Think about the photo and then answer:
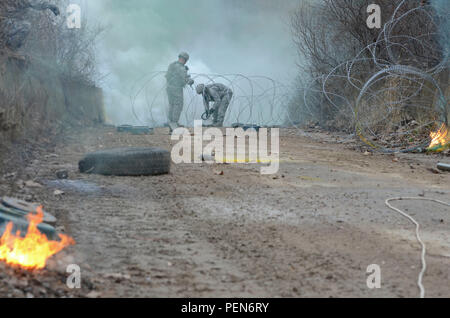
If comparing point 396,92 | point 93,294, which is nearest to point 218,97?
point 396,92

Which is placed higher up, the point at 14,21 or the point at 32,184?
the point at 14,21

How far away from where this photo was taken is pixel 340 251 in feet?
13.3

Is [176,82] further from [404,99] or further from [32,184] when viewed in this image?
[32,184]

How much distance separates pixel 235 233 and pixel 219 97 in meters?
15.4

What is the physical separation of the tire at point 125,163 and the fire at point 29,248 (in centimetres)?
329

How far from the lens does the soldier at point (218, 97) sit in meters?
19.6

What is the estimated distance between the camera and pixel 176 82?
1814 cm

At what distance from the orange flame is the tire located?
6.75 metres

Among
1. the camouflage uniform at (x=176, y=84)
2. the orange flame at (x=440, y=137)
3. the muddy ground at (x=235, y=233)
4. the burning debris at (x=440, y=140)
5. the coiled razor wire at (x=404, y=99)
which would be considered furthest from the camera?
the camouflage uniform at (x=176, y=84)

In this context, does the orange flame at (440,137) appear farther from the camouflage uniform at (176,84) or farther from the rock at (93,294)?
the rock at (93,294)

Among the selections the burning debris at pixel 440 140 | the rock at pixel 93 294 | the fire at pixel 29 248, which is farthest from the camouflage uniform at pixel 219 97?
the rock at pixel 93 294
